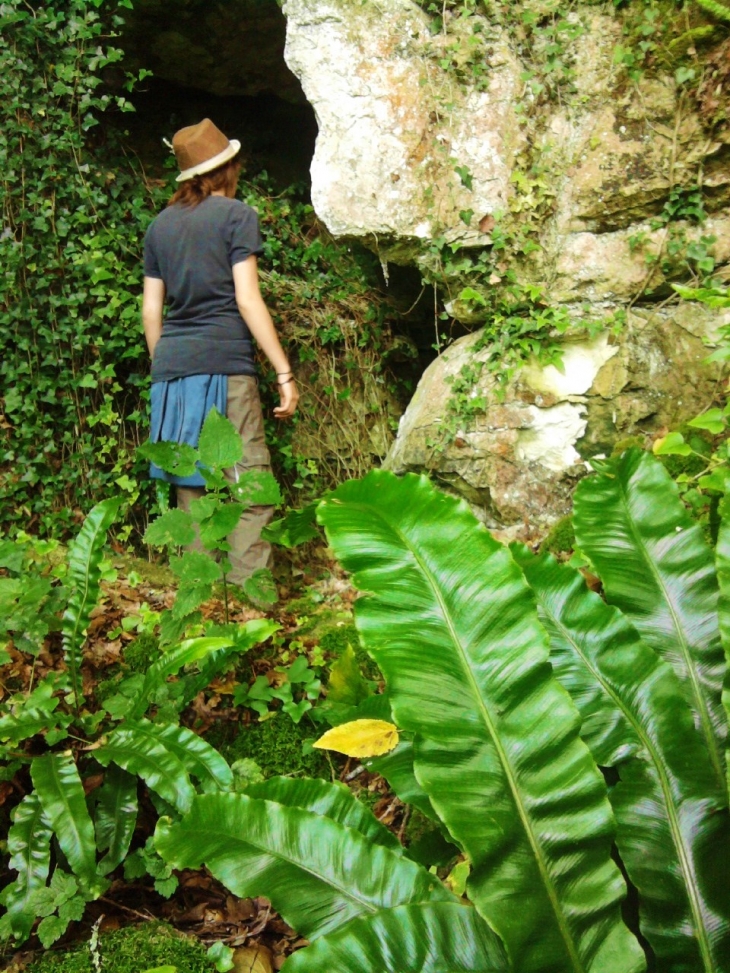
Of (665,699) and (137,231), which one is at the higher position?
(137,231)

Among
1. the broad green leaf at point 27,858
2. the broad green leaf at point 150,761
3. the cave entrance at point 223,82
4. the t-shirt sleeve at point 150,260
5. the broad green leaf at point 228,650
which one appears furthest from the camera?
the cave entrance at point 223,82

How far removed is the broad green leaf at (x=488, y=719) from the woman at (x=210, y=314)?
2336 mm

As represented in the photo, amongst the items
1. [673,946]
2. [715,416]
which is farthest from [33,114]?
[673,946]

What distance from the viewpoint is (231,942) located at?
6.12ft

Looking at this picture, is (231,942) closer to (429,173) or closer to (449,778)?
(449,778)

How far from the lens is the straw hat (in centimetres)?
356

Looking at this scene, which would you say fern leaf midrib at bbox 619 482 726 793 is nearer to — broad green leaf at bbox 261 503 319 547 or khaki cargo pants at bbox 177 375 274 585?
broad green leaf at bbox 261 503 319 547

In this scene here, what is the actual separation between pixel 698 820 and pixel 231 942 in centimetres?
128

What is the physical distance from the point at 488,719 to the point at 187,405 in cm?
282

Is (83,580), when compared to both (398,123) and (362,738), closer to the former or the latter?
(362,738)

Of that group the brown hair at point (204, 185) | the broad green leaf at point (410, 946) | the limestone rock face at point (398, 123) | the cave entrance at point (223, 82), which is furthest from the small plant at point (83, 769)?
the cave entrance at point (223, 82)

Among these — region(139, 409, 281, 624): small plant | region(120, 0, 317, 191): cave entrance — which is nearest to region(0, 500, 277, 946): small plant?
region(139, 409, 281, 624): small plant

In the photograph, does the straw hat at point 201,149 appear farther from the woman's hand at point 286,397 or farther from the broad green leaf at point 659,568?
the broad green leaf at point 659,568

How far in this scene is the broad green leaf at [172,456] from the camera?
7.66 feet
